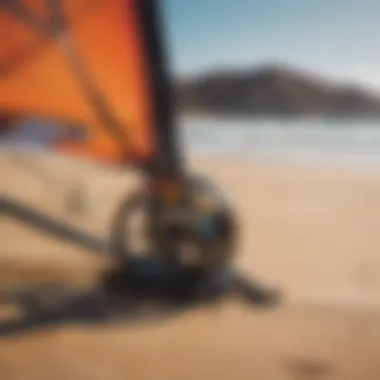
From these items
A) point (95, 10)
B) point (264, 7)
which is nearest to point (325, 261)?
point (264, 7)

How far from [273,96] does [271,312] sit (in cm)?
28

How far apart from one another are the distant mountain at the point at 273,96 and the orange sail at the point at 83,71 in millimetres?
77

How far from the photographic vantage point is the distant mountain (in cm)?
89

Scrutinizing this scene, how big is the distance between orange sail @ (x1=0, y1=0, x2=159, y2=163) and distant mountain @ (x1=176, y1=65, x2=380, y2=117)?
77 millimetres

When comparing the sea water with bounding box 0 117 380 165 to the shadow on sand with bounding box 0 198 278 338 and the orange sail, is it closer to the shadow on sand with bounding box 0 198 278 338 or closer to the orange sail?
the orange sail

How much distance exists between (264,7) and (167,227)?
1.06 ft

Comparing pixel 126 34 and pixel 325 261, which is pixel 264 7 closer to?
pixel 126 34

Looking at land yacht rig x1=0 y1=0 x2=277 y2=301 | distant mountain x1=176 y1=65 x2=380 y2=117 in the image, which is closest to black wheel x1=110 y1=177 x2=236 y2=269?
land yacht rig x1=0 y1=0 x2=277 y2=301

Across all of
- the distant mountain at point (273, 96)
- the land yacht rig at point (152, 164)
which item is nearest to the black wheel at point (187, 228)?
the land yacht rig at point (152, 164)

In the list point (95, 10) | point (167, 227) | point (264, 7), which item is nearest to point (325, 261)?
point (167, 227)

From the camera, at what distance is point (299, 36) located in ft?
2.93

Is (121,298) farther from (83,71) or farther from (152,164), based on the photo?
(83,71)

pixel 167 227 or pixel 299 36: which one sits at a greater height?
pixel 299 36

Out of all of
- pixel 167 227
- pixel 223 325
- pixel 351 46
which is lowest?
pixel 223 325
